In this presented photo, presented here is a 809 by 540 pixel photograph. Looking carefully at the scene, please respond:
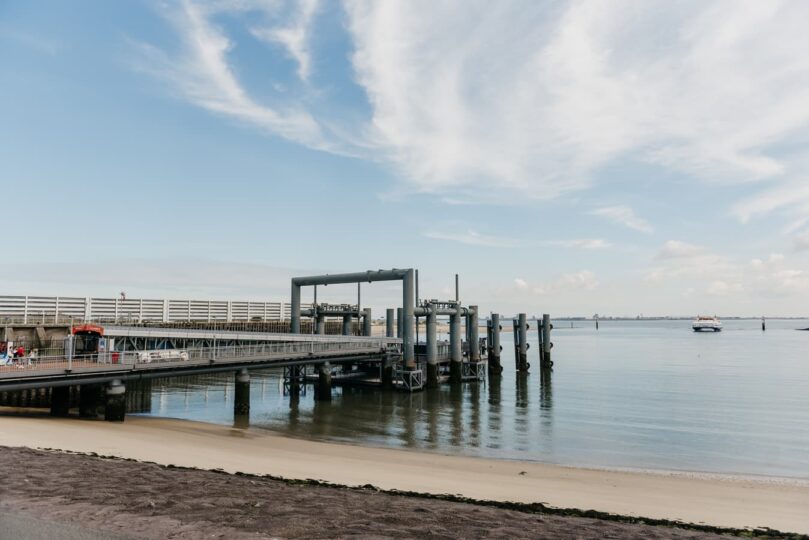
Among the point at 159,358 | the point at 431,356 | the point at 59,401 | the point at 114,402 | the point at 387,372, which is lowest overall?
the point at 387,372

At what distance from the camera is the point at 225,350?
37781 millimetres

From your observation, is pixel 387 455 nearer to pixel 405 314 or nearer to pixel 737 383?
pixel 405 314

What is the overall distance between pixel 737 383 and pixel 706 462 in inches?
1587

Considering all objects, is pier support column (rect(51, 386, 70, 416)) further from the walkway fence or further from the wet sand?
the walkway fence

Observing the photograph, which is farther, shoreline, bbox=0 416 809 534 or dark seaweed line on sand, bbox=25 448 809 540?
shoreline, bbox=0 416 809 534

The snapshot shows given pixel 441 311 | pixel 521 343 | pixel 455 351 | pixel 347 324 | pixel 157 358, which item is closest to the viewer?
pixel 157 358

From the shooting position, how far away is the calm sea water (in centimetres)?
2802

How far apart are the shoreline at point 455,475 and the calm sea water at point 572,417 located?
3544 mm

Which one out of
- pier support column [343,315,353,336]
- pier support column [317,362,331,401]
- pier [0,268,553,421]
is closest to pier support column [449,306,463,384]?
pier [0,268,553,421]

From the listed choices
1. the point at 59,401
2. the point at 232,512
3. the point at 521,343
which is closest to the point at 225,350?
the point at 59,401

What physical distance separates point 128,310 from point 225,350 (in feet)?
187

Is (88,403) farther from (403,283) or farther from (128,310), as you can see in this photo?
(128,310)

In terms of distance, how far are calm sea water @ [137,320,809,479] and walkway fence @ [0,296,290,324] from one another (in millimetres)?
20009

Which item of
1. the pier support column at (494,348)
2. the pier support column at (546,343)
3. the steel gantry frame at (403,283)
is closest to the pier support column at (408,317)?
the steel gantry frame at (403,283)
